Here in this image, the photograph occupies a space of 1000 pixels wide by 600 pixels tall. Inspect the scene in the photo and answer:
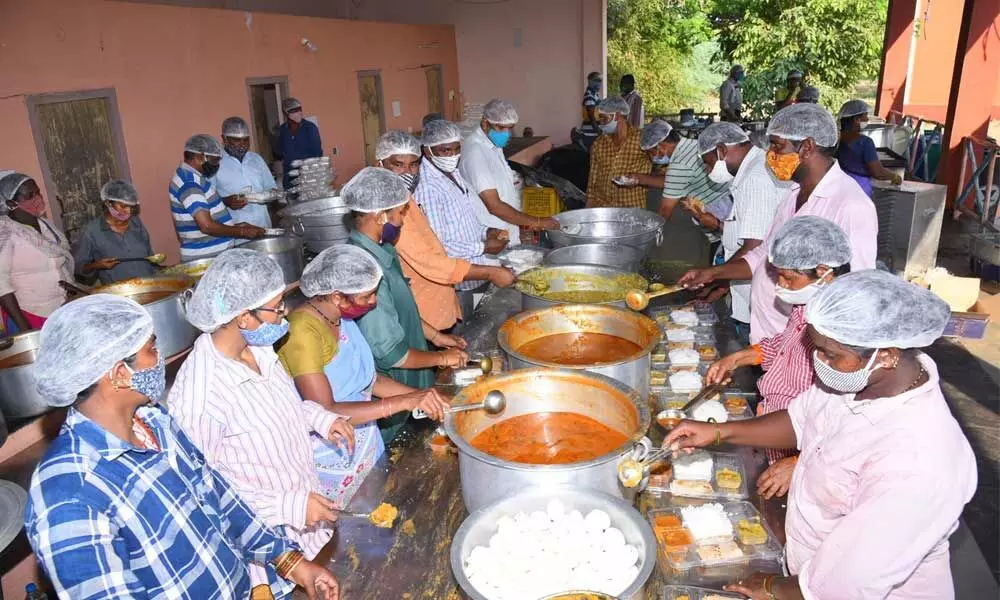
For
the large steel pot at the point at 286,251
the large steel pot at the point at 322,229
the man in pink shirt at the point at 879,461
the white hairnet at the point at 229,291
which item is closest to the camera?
the man in pink shirt at the point at 879,461

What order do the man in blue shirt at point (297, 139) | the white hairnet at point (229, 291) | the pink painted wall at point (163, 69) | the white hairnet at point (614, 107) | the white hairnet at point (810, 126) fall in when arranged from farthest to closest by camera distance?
the man in blue shirt at point (297, 139)
the white hairnet at point (614, 107)
the pink painted wall at point (163, 69)
the white hairnet at point (810, 126)
the white hairnet at point (229, 291)

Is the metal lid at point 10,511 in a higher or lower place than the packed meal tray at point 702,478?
lower

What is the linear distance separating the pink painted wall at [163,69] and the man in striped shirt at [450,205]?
3165 millimetres

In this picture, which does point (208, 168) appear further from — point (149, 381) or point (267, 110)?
point (267, 110)

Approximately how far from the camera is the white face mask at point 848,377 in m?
A: 1.69

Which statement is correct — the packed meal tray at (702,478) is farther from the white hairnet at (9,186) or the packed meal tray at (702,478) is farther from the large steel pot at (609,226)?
the white hairnet at (9,186)

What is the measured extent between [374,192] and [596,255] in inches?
61.0

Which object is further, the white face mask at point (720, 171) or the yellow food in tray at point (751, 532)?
the white face mask at point (720, 171)

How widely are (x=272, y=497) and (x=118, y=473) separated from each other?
64 centimetres

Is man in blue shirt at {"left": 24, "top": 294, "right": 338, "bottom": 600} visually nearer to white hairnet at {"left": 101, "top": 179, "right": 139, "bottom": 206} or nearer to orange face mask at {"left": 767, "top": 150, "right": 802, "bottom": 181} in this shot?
orange face mask at {"left": 767, "top": 150, "right": 802, "bottom": 181}

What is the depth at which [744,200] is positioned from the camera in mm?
3875

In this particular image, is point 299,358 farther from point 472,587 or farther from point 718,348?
point 718,348

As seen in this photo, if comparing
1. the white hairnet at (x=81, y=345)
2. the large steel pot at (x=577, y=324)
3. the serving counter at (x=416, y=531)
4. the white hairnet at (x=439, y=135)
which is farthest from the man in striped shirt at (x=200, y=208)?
the white hairnet at (x=81, y=345)

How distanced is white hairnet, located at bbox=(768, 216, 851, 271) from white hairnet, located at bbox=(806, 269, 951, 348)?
2.60 ft
